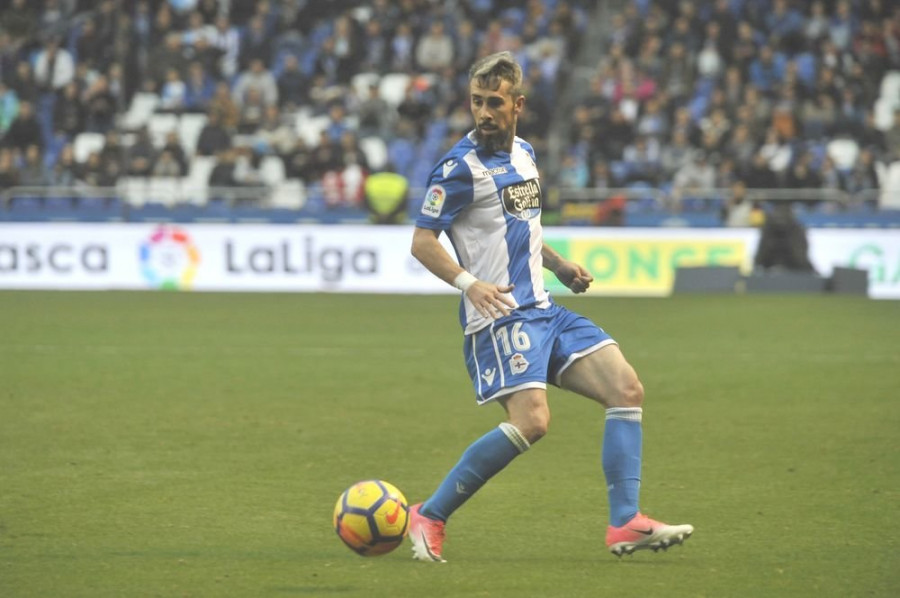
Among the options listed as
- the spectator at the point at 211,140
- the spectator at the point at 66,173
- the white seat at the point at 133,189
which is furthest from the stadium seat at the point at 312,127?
the spectator at the point at 66,173

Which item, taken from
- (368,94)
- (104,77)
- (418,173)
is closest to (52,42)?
(104,77)

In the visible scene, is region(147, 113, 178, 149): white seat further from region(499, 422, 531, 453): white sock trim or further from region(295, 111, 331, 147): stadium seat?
region(499, 422, 531, 453): white sock trim

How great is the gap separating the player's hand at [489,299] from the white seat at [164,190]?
1730 cm

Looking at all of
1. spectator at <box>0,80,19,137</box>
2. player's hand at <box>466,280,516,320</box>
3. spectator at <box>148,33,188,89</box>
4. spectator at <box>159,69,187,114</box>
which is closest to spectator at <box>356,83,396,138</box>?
spectator at <box>159,69,187,114</box>

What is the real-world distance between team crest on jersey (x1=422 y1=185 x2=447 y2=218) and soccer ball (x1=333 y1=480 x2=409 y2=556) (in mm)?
1158

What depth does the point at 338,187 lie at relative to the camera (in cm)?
2280

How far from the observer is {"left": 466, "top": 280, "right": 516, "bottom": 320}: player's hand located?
5484 mm

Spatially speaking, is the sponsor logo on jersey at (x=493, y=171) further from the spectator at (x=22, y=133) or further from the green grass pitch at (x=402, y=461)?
the spectator at (x=22, y=133)

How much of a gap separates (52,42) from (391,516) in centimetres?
2322

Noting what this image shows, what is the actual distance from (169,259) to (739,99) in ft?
32.3

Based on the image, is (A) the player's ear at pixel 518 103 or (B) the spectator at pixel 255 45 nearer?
(A) the player's ear at pixel 518 103

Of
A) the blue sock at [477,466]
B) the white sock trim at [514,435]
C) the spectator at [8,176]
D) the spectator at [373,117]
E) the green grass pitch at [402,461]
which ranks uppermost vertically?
the spectator at [373,117]

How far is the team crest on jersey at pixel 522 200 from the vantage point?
19.0 ft

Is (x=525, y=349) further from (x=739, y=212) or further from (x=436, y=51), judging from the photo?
(x=436, y=51)
